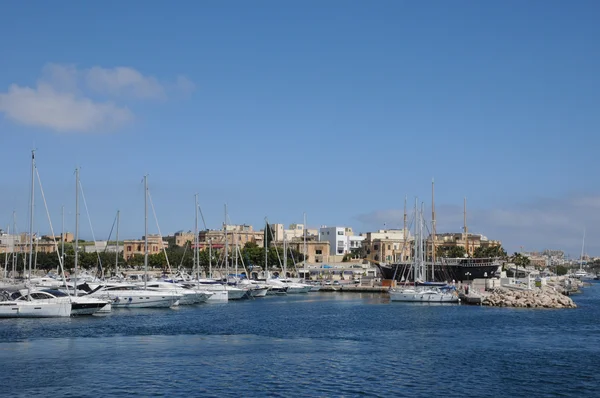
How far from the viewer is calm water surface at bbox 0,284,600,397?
30.8 m

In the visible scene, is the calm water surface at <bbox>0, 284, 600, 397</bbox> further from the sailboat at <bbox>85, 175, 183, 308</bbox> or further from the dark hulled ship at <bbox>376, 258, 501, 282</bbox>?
the dark hulled ship at <bbox>376, 258, 501, 282</bbox>

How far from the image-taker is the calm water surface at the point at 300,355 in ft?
101

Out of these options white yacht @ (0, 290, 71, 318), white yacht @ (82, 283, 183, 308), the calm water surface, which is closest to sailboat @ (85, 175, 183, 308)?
white yacht @ (82, 283, 183, 308)

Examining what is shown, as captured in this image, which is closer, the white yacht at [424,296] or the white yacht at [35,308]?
the white yacht at [35,308]

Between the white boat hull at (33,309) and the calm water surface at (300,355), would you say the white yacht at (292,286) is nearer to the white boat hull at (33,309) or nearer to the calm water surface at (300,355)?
the calm water surface at (300,355)

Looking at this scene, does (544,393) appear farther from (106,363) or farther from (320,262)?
(320,262)

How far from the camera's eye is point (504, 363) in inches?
1474

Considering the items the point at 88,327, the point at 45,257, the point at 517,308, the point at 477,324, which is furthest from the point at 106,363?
the point at 45,257

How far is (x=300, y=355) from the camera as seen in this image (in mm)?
39531

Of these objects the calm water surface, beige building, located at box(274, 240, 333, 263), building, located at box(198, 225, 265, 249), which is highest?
building, located at box(198, 225, 265, 249)

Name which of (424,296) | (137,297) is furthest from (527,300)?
(137,297)

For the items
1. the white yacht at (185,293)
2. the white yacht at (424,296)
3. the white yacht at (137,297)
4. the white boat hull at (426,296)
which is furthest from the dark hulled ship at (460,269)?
the white yacht at (137,297)

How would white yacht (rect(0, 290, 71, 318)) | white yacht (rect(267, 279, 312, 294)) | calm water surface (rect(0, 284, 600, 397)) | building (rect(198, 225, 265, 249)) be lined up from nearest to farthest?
calm water surface (rect(0, 284, 600, 397))
white yacht (rect(0, 290, 71, 318))
white yacht (rect(267, 279, 312, 294))
building (rect(198, 225, 265, 249))

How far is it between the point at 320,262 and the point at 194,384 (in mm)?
140047
